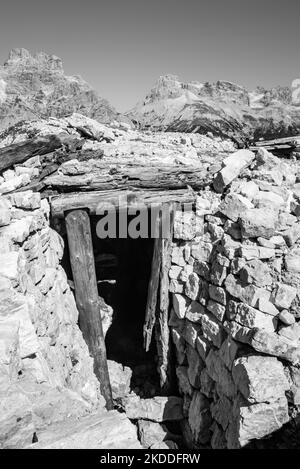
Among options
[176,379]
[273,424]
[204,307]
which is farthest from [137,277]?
[273,424]

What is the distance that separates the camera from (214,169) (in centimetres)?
548

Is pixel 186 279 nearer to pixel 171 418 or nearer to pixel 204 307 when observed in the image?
pixel 204 307

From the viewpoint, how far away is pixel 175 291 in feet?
17.2

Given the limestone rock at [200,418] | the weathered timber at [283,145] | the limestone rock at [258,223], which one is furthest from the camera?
the weathered timber at [283,145]

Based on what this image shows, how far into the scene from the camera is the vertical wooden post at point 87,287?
15.7ft

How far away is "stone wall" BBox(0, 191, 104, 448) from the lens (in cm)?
231

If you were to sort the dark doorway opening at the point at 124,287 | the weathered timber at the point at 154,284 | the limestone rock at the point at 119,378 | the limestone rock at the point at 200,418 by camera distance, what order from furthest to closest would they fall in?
1. the dark doorway opening at the point at 124,287
2. the limestone rock at the point at 119,378
3. the weathered timber at the point at 154,284
4. the limestone rock at the point at 200,418

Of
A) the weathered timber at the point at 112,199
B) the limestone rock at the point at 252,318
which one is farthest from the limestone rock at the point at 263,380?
the weathered timber at the point at 112,199

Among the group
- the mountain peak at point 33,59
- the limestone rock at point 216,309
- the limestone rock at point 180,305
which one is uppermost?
the mountain peak at point 33,59

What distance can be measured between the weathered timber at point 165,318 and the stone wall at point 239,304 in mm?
108

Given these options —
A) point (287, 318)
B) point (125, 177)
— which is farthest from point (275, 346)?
point (125, 177)

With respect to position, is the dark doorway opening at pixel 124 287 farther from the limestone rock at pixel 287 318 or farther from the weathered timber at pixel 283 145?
the limestone rock at pixel 287 318

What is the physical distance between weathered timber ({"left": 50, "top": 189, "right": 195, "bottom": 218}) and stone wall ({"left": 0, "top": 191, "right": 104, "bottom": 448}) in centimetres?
21

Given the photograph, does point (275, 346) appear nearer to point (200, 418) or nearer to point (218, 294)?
point (218, 294)
